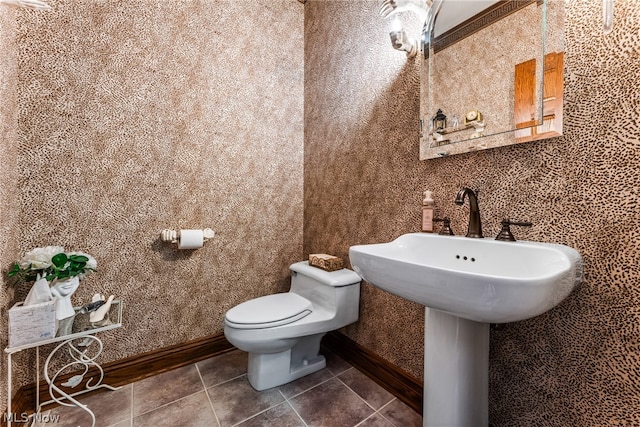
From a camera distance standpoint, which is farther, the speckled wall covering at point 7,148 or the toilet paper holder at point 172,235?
the toilet paper holder at point 172,235

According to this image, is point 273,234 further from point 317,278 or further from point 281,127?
point 281,127

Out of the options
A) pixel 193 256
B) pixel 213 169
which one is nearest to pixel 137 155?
pixel 213 169

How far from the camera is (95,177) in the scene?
135 centimetres

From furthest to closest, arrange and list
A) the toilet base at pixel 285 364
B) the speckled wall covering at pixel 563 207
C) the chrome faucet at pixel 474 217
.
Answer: the toilet base at pixel 285 364, the chrome faucet at pixel 474 217, the speckled wall covering at pixel 563 207

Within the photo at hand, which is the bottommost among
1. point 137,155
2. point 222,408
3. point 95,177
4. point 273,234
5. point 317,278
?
point 222,408

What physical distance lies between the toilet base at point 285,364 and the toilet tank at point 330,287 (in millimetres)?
226

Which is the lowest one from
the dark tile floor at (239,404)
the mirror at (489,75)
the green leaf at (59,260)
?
the dark tile floor at (239,404)

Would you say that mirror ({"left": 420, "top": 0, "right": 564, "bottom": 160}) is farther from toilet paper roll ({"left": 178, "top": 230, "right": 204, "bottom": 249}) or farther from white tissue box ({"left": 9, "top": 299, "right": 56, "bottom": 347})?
white tissue box ({"left": 9, "top": 299, "right": 56, "bottom": 347})

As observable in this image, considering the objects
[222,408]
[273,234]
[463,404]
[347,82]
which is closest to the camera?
[463,404]

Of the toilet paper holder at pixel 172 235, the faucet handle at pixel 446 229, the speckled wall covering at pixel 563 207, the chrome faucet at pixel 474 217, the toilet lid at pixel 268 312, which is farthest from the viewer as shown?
the toilet paper holder at pixel 172 235

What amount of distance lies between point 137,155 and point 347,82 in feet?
4.08

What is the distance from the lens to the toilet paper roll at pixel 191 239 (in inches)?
58.7

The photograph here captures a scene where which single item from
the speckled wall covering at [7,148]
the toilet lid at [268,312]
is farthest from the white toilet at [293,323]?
the speckled wall covering at [7,148]

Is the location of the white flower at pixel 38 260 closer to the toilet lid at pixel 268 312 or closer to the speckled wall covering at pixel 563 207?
the toilet lid at pixel 268 312
